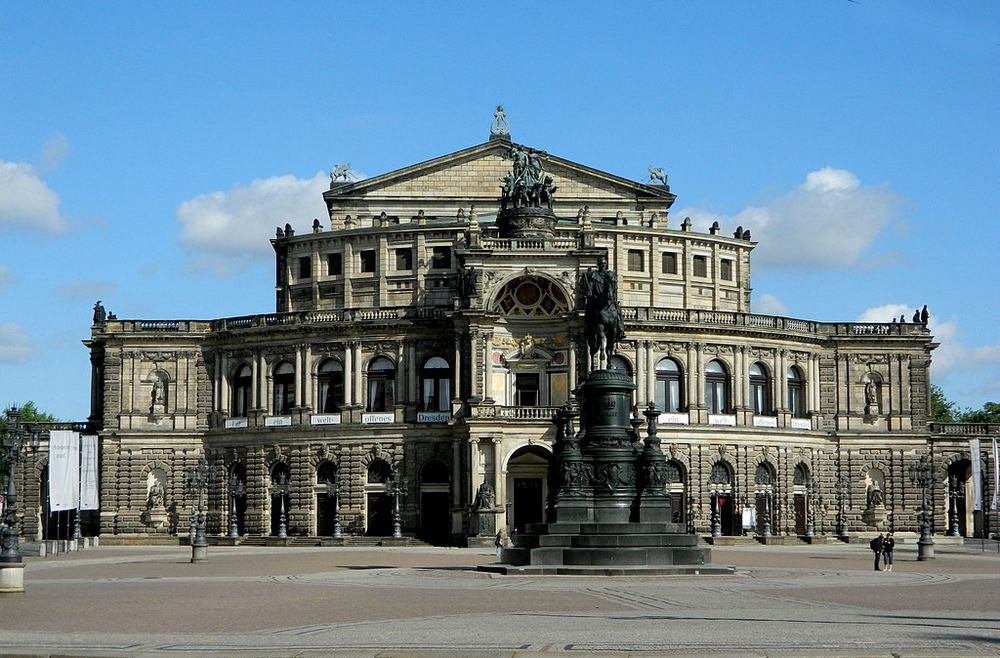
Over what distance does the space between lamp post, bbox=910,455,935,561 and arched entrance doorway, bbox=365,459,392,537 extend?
31.6 metres

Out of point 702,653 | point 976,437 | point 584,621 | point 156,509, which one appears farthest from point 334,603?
point 976,437

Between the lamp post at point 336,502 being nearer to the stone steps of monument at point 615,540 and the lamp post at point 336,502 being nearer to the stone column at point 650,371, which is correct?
the stone column at point 650,371

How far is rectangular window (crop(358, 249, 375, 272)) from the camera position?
107500mm

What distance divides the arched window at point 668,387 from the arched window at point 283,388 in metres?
23.2

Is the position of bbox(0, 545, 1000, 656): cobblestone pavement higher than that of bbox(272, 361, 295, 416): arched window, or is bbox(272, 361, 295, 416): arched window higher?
bbox(272, 361, 295, 416): arched window

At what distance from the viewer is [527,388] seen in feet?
322

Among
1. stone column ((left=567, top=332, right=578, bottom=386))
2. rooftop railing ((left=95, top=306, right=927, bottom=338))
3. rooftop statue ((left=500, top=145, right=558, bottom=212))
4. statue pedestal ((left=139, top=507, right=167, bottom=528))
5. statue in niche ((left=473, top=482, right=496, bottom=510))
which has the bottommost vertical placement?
statue pedestal ((left=139, top=507, right=167, bottom=528))

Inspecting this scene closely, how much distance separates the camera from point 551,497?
178 feet

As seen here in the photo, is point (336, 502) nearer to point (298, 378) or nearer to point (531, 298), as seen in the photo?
point (298, 378)

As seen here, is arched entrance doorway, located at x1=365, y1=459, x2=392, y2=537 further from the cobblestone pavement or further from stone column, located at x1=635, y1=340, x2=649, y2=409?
the cobblestone pavement

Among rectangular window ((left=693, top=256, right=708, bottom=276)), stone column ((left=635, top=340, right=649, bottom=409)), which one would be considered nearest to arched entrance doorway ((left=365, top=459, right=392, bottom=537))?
stone column ((left=635, top=340, right=649, bottom=409))

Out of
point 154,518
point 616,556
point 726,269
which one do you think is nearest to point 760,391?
point 726,269

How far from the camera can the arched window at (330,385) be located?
101 meters

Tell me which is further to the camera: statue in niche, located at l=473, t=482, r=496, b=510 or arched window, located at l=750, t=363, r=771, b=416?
arched window, located at l=750, t=363, r=771, b=416
